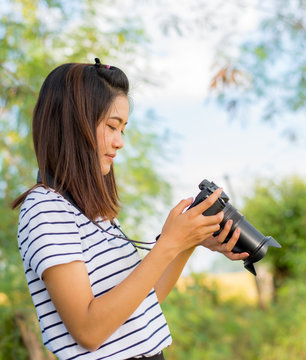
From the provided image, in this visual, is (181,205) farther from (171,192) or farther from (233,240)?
(171,192)

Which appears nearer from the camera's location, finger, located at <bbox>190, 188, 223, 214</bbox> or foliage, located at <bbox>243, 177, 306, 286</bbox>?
finger, located at <bbox>190, 188, 223, 214</bbox>

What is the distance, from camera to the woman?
2.72ft

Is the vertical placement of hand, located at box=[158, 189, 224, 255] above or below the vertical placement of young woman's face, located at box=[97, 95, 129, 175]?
below

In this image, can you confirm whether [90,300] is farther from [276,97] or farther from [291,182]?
[291,182]

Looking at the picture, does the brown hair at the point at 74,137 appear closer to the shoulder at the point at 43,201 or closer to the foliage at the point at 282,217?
the shoulder at the point at 43,201

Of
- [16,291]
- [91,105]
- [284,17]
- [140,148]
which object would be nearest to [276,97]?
[284,17]

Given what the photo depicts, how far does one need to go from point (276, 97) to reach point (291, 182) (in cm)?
137

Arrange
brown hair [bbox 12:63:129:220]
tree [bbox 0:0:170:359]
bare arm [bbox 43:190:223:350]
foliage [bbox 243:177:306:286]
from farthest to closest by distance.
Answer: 1. foliage [bbox 243:177:306:286]
2. tree [bbox 0:0:170:359]
3. brown hair [bbox 12:63:129:220]
4. bare arm [bbox 43:190:223:350]

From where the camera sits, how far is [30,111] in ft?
9.05

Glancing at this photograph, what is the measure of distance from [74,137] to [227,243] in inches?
14.9

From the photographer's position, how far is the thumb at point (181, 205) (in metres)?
0.91

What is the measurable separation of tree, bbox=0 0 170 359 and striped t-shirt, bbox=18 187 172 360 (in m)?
1.75

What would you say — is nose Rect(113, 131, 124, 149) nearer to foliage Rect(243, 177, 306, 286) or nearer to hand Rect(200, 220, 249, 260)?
hand Rect(200, 220, 249, 260)

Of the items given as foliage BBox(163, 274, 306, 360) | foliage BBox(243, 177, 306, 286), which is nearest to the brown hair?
foliage BBox(163, 274, 306, 360)
